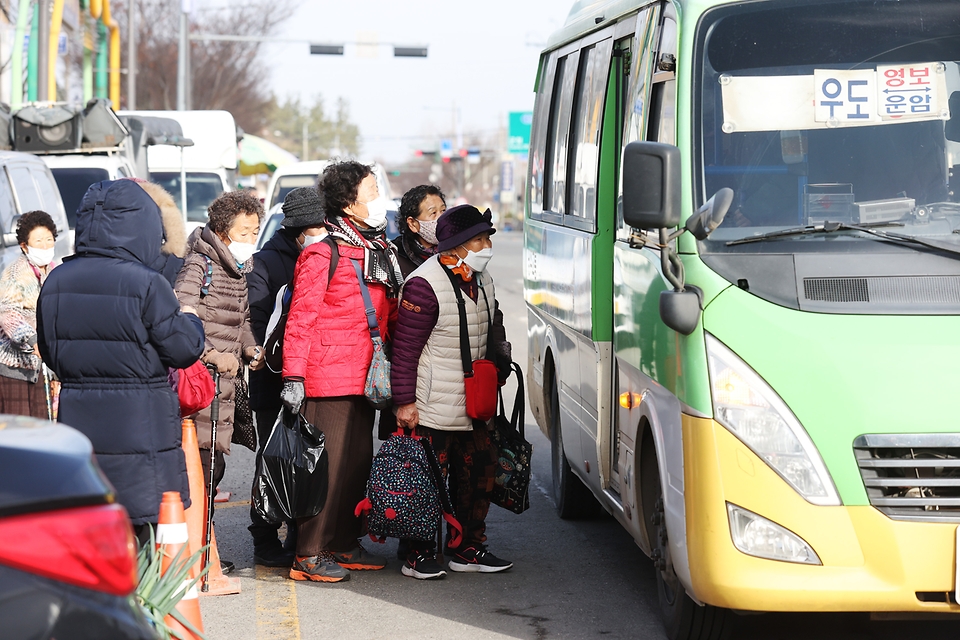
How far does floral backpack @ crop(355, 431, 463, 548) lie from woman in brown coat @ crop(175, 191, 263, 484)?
758 millimetres

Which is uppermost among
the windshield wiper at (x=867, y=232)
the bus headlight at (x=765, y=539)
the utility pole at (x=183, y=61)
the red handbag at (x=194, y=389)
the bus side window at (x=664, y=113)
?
the utility pole at (x=183, y=61)

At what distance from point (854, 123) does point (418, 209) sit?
293 centimetres

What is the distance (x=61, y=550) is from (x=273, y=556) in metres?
4.18

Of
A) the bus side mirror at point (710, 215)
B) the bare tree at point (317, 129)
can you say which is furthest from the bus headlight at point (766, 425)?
the bare tree at point (317, 129)

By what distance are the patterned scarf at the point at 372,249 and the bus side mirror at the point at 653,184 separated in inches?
78.5

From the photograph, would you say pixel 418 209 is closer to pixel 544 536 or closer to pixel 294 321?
pixel 294 321

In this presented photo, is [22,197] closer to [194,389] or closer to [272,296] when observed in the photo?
[272,296]

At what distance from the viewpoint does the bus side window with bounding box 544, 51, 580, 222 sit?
23.8 ft

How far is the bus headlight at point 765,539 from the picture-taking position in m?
4.29

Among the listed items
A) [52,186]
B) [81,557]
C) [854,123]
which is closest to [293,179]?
[52,186]

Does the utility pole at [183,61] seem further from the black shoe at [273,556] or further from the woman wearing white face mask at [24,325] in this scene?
the black shoe at [273,556]

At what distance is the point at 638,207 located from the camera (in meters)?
4.55

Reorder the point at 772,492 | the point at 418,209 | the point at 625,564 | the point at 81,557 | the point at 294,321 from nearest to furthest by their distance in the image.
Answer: the point at 81,557
the point at 772,492
the point at 294,321
the point at 625,564
the point at 418,209

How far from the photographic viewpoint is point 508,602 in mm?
5992
